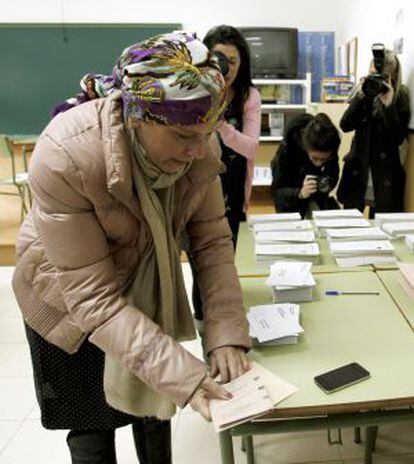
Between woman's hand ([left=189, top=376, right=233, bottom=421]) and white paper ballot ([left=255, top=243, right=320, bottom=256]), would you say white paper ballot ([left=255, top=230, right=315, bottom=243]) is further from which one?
woman's hand ([left=189, top=376, right=233, bottom=421])

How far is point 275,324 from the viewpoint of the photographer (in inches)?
43.3

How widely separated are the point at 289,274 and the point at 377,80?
4.96 ft

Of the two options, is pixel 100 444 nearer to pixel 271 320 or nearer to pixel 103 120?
pixel 271 320

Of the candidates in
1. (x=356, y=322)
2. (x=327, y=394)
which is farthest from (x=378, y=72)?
(x=327, y=394)

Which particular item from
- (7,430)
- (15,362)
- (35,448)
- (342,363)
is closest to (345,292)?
(342,363)

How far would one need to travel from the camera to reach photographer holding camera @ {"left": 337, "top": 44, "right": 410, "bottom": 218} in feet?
8.00

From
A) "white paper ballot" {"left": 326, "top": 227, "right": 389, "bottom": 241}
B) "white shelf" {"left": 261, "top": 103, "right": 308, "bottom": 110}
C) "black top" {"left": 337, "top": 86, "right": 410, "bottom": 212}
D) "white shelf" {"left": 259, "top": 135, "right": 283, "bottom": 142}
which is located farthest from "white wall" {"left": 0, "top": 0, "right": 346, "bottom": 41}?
"white paper ballot" {"left": 326, "top": 227, "right": 389, "bottom": 241}

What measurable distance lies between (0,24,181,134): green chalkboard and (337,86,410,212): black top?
291 centimetres

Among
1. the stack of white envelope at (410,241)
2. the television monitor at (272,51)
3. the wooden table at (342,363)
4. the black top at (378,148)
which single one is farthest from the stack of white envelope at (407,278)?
the television monitor at (272,51)

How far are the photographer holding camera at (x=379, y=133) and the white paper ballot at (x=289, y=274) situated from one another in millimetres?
1229

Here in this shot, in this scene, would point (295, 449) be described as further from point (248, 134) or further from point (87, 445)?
point (248, 134)

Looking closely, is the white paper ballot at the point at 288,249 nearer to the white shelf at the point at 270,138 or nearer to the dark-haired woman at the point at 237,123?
the dark-haired woman at the point at 237,123

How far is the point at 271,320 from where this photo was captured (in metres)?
1.12

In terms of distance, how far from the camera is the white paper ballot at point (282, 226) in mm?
1848
